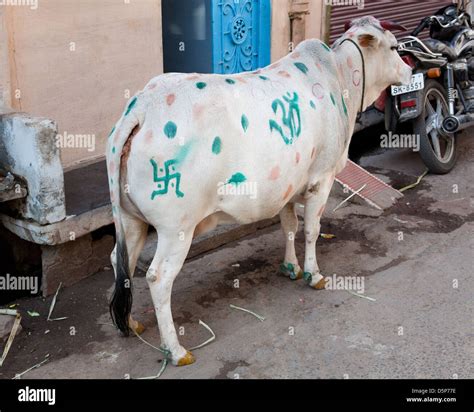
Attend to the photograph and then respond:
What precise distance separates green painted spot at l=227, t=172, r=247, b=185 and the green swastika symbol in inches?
13.5

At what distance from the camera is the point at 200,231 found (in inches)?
178

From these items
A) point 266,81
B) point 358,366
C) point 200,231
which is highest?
point 266,81

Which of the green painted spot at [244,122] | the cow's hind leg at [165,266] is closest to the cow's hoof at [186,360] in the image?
the cow's hind leg at [165,266]

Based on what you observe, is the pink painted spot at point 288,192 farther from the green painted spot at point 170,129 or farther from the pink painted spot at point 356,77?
the pink painted spot at point 356,77

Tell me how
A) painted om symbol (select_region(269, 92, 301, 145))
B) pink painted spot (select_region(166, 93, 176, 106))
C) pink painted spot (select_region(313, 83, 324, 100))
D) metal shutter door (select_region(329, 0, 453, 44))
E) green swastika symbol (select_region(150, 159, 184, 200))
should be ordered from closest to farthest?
green swastika symbol (select_region(150, 159, 184, 200)), pink painted spot (select_region(166, 93, 176, 106)), painted om symbol (select_region(269, 92, 301, 145)), pink painted spot (select_region(313, 83, 324, 100)), metal shutter door (select_region(329, 0, 453, 44))

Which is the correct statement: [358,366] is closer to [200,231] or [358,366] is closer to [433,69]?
[200,231]

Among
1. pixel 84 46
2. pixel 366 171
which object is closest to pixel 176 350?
pixel 84 46

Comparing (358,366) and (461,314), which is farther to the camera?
(461,314)

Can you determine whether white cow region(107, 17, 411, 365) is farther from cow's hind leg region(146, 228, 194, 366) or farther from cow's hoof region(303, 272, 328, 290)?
cow's hoof region(303, 272, 328, 290)

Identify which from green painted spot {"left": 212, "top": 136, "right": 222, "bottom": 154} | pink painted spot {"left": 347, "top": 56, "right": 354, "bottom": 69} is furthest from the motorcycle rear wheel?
green painted spot {"left": 212, "top": 136, "right": 222, "bottom": 154}

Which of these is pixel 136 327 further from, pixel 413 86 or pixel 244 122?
pixel 413 86

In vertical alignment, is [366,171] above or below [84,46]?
below

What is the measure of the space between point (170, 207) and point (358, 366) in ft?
4.55

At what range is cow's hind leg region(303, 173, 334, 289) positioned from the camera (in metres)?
5.03
